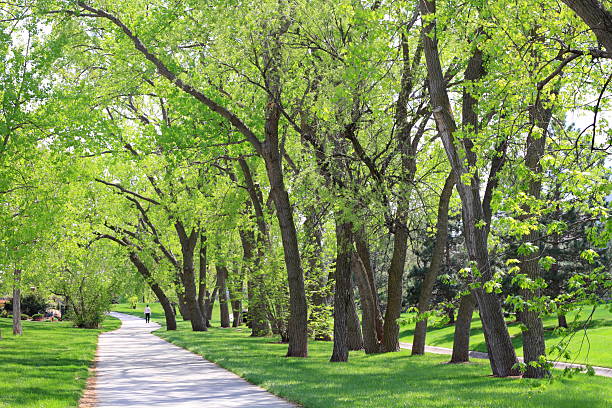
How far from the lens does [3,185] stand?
875 inches

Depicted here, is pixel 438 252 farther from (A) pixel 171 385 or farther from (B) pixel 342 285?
(A) pixel 171 385

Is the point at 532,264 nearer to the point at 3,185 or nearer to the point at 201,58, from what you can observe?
the point at 201,58

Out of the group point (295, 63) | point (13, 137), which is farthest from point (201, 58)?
point (13, 137)

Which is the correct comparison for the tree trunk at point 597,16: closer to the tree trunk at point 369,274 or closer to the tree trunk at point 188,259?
the tree trunk at point 369,274

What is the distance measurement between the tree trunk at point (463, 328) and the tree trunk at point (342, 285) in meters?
2.96

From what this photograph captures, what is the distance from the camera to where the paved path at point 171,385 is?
11508 millimetres

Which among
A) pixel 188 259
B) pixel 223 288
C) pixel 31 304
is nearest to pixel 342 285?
pixel 188 259

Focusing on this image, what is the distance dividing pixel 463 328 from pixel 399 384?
206 inches

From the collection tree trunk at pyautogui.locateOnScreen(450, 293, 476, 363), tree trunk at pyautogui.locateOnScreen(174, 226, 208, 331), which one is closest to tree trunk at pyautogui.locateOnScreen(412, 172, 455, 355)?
tree trunk at pyautogui.locateOnScreen(450, 293, 476, 363)

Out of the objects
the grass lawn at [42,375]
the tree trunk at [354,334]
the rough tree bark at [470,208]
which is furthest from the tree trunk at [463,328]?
the grass lawn at [42,375]

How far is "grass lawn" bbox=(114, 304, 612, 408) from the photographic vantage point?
36.6ft

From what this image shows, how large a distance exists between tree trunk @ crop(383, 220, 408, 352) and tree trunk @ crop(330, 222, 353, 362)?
2668 mm

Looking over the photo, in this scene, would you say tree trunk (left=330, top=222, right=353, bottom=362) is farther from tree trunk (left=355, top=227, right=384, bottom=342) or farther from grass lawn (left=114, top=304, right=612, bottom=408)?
tree trunk (left=355, top=227, right=384, bottom=342)

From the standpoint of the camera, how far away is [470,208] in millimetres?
14094
